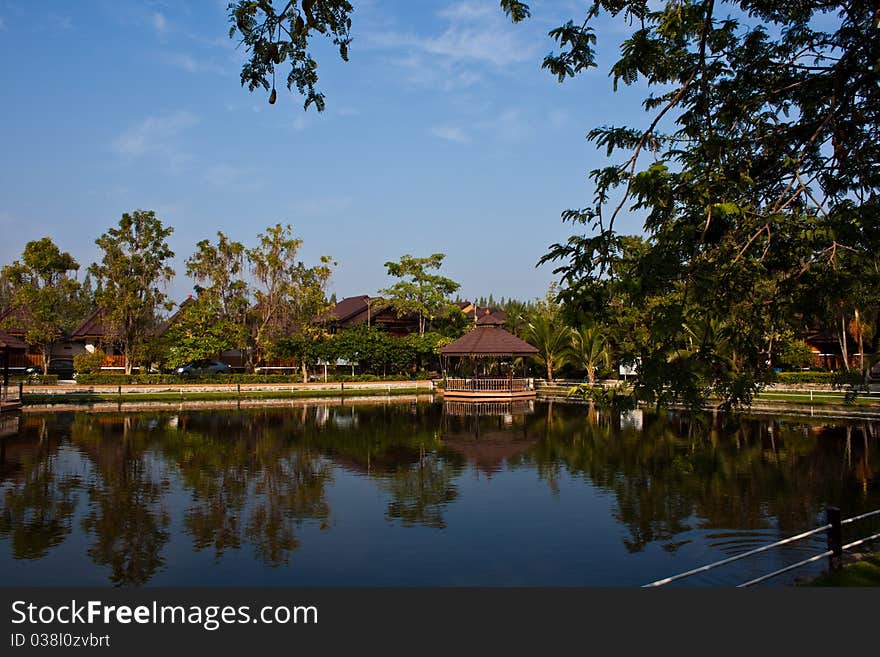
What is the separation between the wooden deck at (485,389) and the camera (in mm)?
36062

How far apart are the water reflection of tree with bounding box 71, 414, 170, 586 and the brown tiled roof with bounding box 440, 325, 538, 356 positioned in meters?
19.0

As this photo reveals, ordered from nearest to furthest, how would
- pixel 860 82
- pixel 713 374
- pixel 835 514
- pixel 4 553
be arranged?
pixel 713 374 < pixel 860 82 < pixel 835 514 < pixel 4 553

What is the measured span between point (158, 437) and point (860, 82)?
20.4 metres

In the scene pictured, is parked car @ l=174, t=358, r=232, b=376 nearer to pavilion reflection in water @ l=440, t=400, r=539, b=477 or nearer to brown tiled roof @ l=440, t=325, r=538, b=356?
brown tiled roof @ l=440, t=325, r=538, b=356

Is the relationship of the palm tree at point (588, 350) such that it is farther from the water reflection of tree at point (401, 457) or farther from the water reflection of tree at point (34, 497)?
the water reflection of tree at point (34, 497)

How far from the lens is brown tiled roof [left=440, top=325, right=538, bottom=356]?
118ft

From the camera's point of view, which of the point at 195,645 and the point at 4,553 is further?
the point at 4,553

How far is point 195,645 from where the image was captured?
5.94 meters

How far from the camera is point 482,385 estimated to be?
120ft

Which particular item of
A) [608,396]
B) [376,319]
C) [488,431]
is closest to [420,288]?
[376,319]

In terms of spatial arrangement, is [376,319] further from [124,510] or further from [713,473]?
[124,510]

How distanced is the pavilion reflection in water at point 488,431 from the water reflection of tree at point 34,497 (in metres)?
8.74

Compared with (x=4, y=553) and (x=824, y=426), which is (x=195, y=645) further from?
(x=824, y=426)

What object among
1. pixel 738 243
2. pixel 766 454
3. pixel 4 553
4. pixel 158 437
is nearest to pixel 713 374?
pixel 738 243
